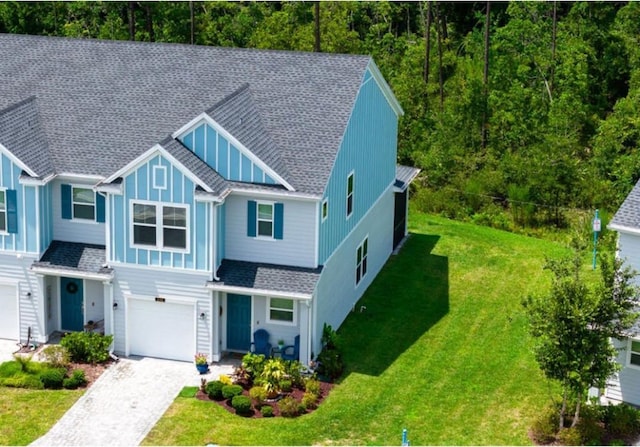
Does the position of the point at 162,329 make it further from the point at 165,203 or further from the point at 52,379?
the point at 165,203

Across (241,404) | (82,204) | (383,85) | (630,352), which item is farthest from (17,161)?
(630,352)

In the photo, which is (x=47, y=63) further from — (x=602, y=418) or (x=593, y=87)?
(x=593, y=87)

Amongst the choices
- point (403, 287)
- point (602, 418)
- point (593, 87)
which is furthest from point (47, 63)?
point (593, 87)

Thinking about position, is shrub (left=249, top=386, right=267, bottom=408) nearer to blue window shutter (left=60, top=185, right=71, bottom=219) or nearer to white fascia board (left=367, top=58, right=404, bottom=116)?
blue window shutter (left=60, top=185, right=71, bottom=219)

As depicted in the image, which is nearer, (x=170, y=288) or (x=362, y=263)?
(x=170, y=288)

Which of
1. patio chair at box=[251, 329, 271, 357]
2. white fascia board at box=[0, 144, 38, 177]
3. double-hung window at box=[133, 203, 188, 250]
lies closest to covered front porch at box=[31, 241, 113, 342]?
double-hung window at box=[133, 203, 188, 250]

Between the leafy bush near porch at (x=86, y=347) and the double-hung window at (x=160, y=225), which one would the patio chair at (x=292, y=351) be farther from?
the leafy bush near porch at (x=86, y=347)
